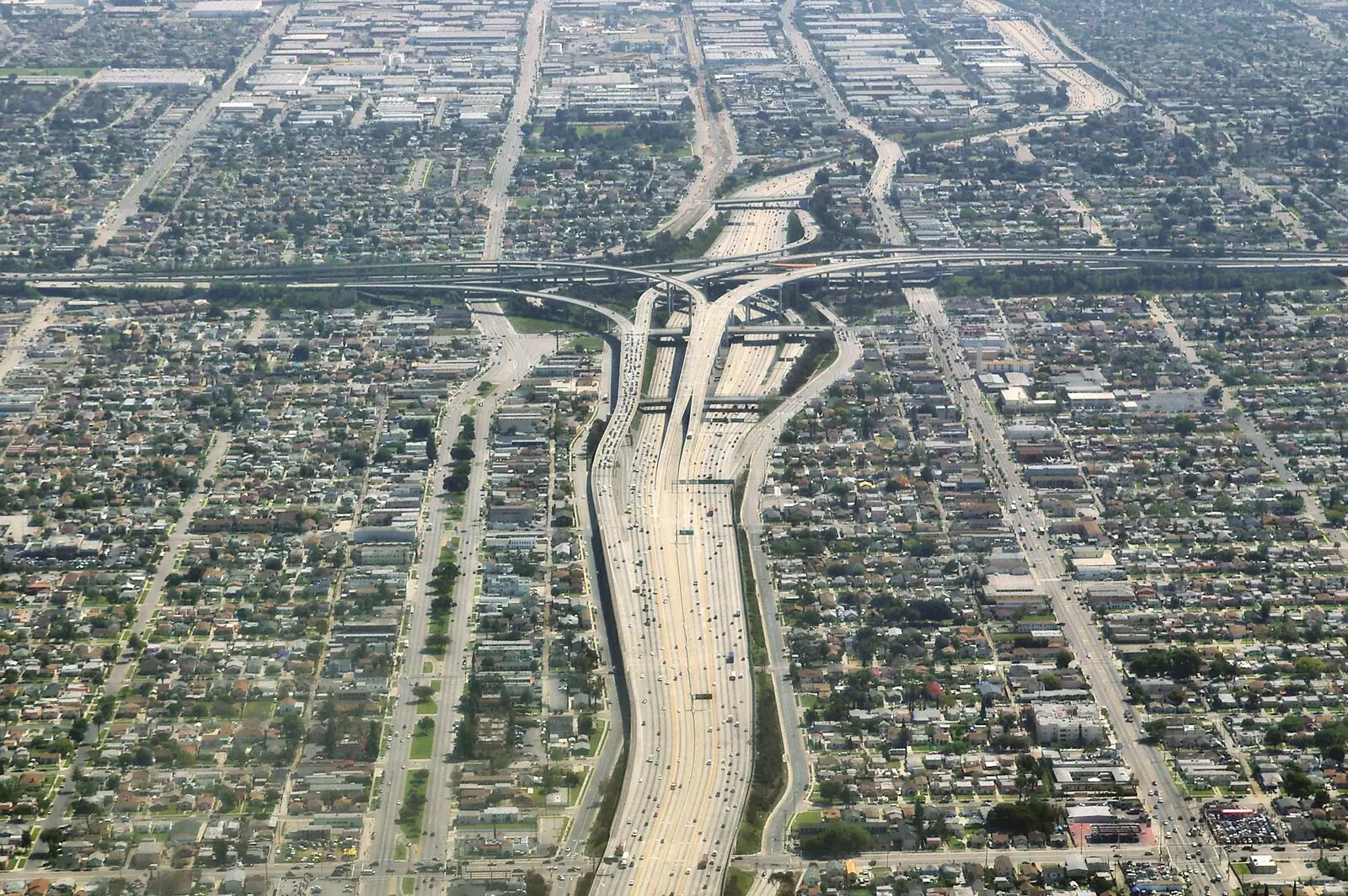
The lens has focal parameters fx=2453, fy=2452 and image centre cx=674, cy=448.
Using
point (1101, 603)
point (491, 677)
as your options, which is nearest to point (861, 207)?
point (1101, 603)

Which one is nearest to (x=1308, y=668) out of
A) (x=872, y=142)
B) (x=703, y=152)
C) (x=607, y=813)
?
(x=607, y=813)

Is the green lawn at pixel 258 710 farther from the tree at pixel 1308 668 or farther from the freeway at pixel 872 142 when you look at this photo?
the freeway at pixel 872 142

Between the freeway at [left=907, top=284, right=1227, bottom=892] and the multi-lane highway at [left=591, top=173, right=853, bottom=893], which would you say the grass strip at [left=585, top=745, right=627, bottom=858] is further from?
the freeway at [left=907, top=284, right=1227, bottom=892]

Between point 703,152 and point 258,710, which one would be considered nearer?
point 258,710

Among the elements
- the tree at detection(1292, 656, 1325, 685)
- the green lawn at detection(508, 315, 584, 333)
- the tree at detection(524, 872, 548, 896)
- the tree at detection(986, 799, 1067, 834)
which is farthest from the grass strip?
the green lawn at detection(508, 315, 584, 333)

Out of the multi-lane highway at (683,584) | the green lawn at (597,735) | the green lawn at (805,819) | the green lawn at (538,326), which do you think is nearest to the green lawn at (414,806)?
the green lawn at (597,735)

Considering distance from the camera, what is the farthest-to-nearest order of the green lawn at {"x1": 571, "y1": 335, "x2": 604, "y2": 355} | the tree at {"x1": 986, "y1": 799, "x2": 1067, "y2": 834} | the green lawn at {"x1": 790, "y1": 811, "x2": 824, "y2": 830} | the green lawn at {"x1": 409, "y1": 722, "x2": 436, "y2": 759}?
the green lawn at {"x1": 571, "y1": 335, "x2": 604, "y2": 355} → the green lawn at {"x1": 409, "y1": 722, "x2": 436, "y2": 759} → the green lawn at {"x1": 790, "y1": 811, "x2": 824, "y2": 830} → the tree at {"x1": 986, "y1": 799, "x2": 1067, "y2": 834}

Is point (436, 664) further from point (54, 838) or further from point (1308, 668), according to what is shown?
point (1308, 668)
